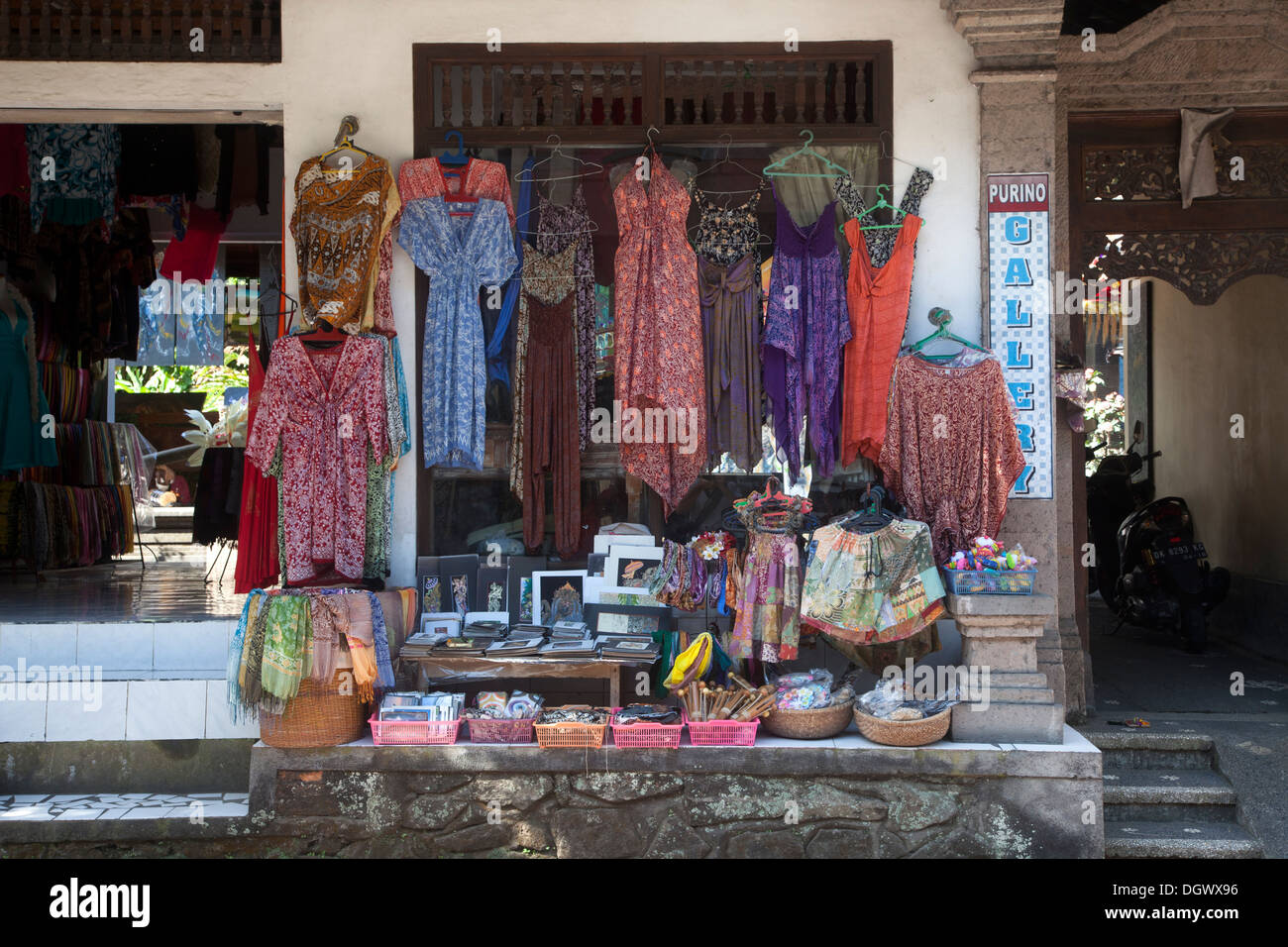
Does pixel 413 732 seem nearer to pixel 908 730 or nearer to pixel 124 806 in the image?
pixel 124 806

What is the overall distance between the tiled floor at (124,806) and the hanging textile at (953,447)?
3481 mm

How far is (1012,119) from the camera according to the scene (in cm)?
551

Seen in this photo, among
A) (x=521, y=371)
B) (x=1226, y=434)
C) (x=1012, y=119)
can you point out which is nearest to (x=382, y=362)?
(x=521, y=371)

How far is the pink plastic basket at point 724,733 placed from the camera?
489 cm

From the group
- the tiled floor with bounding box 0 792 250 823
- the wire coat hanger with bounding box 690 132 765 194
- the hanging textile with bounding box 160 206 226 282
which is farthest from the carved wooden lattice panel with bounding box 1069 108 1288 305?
the hanging textile with bounding box 160 206 226 282

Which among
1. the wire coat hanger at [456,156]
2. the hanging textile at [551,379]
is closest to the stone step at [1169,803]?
the hanging textile at [551,379]

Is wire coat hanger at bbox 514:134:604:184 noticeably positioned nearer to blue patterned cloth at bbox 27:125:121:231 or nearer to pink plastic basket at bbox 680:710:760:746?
pink plastic basket at bbox 680:710:760:746

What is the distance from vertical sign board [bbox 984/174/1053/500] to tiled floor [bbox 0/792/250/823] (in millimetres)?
4106

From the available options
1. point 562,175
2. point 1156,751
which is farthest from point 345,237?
point 1156,751

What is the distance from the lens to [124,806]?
5.12 metres

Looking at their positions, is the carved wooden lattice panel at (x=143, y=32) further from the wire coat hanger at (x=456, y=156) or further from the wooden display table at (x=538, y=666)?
the wooden display table at (x=538, y=666)

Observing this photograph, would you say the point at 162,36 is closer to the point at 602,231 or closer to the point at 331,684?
the point at 602,231

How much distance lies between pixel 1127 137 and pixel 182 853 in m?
6.20

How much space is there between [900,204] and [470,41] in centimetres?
236
